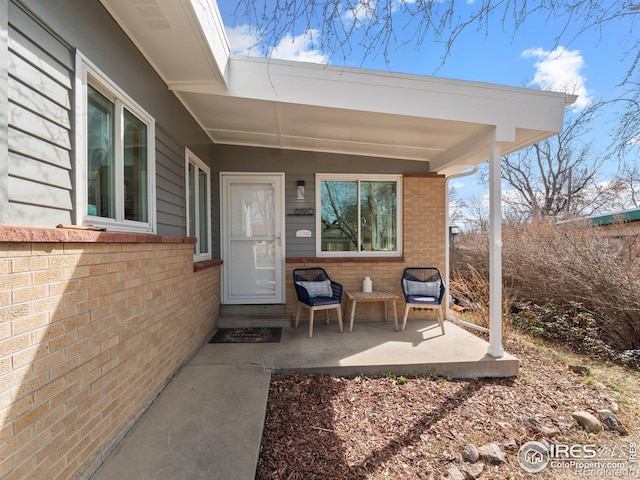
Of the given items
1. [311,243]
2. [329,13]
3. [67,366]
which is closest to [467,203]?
[311,243]

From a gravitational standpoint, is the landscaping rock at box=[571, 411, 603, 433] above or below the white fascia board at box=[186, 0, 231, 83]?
below

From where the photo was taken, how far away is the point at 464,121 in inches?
127

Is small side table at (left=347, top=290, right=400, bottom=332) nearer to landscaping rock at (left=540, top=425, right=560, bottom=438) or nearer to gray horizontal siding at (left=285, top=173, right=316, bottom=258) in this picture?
gray horizontal siding at (left=285, top=173, right=316, bottom=258)

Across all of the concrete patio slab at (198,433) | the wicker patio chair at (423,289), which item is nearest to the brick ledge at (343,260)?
the wicker patio chair at (423,289)

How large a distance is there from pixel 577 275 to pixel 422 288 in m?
2.36

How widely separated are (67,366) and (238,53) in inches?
113

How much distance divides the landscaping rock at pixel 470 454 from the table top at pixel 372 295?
7.13 feet

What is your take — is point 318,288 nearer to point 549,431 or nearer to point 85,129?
point 549,431

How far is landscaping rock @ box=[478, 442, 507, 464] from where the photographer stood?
6.71 feet

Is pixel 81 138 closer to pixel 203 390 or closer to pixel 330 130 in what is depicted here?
pixel 203 390

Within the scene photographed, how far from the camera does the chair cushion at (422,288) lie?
436cm

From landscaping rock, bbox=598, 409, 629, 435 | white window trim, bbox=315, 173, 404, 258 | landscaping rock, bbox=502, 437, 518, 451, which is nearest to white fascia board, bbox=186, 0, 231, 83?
white window trim, bbox=315, 173, 404, 258

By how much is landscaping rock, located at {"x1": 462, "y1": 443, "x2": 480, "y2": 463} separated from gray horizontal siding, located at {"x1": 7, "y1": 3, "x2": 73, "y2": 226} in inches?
113

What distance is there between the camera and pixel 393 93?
314cm
